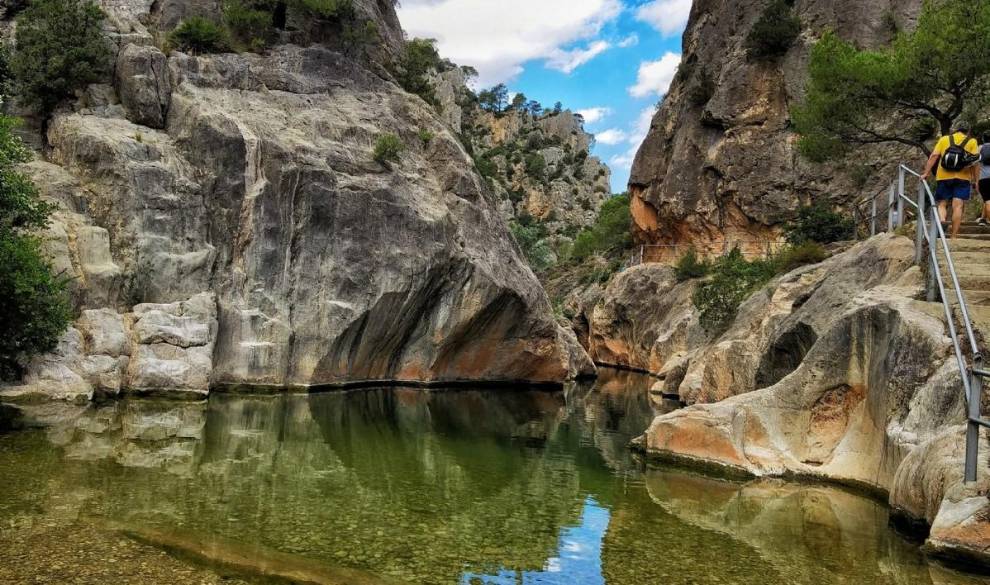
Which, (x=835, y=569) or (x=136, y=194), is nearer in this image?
(x=835, y=569)

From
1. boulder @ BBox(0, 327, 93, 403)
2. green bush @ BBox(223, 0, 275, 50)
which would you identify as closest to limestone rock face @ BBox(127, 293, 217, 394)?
boulder @ BBox(0, 327, 93, 403)

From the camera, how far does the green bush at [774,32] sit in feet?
138

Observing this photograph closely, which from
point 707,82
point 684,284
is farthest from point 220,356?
point 707,82

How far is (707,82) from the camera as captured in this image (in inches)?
1845

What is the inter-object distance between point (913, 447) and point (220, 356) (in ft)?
65.2

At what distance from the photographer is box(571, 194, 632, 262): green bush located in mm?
Result: 64556

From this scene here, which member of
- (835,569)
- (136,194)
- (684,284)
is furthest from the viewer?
(684,284)

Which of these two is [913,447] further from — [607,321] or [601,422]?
[607,321]

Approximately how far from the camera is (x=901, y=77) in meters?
20.5

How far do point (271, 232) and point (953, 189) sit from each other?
20.0 m

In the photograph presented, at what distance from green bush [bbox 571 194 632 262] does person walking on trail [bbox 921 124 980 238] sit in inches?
1902

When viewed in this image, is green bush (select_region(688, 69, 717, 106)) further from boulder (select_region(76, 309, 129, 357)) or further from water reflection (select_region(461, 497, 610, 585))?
water reflection (select_region(461, 497, 610, 585))

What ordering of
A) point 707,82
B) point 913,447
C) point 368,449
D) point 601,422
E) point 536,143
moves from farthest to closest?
point 536,143 < point 707,82 < point 601,422 < point 368,449 < point 913,447

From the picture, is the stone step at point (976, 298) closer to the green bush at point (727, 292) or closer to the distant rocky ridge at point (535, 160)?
the green bush at point (727, 292)
